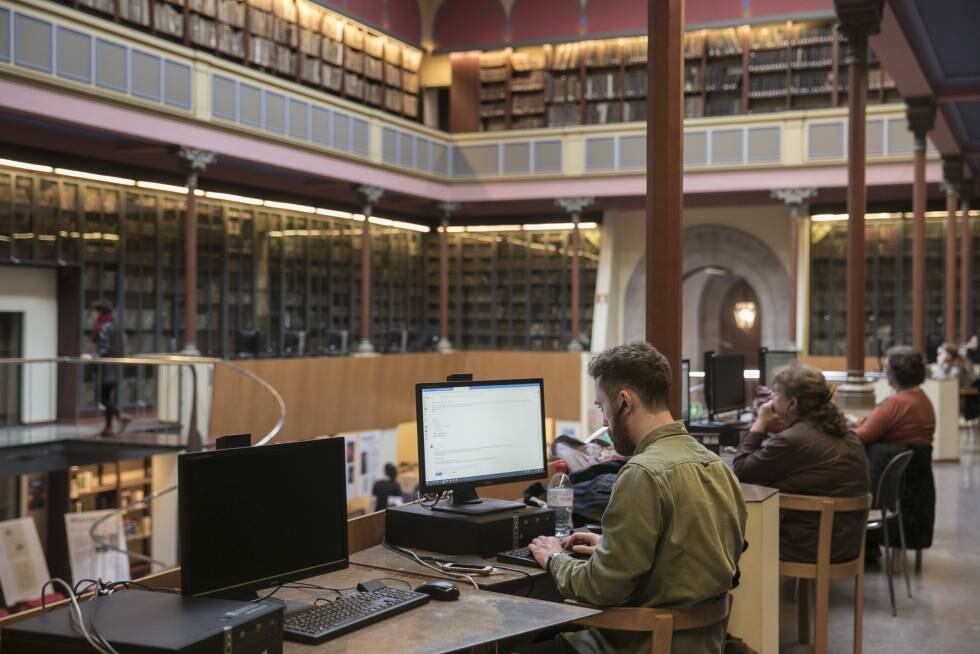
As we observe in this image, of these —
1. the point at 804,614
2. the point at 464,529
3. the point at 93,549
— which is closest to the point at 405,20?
the point at 93,549

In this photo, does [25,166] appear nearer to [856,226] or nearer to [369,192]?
[369,192]

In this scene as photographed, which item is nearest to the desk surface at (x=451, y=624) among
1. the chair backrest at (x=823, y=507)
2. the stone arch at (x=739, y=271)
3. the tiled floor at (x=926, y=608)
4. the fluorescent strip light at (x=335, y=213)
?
the chair backrest at (x=823, y=507)

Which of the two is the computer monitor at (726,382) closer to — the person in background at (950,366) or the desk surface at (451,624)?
the desk surface at (451,624)

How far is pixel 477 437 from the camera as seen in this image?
3389mm

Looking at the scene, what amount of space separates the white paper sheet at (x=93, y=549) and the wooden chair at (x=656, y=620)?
8956 mm

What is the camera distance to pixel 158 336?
13.0 metres

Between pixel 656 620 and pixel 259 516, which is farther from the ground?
pixel 259 516

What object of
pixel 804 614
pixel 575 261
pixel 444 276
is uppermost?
pixel 575 261

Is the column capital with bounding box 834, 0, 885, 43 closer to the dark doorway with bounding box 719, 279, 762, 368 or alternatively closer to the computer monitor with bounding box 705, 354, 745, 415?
the computer monitor with bounding box 705, 354, 745, 415

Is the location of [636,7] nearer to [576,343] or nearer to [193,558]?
[576,343]

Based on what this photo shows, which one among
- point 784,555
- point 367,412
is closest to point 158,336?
point 367,412

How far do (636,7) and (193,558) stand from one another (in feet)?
49.5

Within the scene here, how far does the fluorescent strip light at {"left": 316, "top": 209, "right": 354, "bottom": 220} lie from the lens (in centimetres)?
1605

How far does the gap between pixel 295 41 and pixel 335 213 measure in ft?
9.42
